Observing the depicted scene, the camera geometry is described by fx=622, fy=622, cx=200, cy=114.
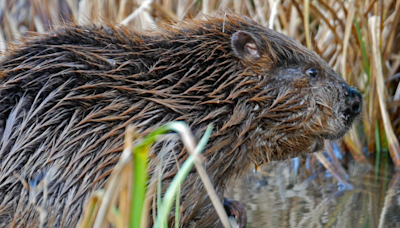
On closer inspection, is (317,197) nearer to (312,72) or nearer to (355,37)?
(312,72)

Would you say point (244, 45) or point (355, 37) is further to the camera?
point (355, 37)

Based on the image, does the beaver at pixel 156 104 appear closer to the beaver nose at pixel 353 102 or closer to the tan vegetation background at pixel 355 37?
the beaver nose at pixel 353 102

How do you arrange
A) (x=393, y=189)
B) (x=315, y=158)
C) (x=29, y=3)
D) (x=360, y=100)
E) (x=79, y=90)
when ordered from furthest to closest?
(x=29, y=3)
(x=315, y=158)
(x=393, y=189)
(x=360, y=100)
(x=79, y=90)

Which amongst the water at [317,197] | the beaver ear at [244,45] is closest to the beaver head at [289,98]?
the beaver ear at [244,45]

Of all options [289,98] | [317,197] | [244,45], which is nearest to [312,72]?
[289,98]

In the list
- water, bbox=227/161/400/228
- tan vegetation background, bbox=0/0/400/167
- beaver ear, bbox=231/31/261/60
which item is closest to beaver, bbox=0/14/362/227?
beaver ear, bbox=231/31/261/60

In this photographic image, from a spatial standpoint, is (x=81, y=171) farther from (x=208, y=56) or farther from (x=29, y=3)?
(x=29, y=3)

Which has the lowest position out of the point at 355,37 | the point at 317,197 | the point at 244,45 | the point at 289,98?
the point at 317,197

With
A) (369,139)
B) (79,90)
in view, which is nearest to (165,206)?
(79,90)
